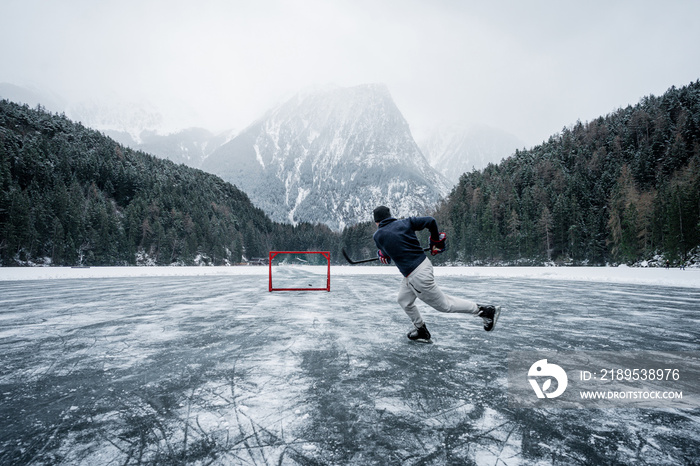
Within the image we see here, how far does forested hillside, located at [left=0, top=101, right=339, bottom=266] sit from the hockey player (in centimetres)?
7308

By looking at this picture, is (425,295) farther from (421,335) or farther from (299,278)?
(299,278)

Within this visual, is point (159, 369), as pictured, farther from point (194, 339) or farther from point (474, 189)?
point (474, 189)

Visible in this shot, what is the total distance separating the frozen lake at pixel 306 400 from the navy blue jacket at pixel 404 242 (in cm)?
130

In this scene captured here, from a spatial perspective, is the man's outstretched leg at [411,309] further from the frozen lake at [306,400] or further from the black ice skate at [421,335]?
the frozen lake at [306,400]

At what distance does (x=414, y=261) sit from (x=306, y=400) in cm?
256

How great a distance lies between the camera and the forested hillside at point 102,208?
6091 cm

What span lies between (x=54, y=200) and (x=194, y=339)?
270ft

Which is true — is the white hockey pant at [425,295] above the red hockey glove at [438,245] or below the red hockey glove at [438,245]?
below

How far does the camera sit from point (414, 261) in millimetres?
4984

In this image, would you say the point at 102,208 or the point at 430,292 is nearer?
the point at 430,292

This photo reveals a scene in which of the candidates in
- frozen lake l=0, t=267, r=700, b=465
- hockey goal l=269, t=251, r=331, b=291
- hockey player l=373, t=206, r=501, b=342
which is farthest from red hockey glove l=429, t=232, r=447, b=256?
hockey goal l=269, t=251, r=331, b=291

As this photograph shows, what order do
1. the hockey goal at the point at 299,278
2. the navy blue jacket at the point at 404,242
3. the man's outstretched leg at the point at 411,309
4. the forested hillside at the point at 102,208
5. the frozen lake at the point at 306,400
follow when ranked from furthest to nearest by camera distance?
the forested hillside at the point at 102,208 → the hockey goal at the point at 299,278 → the man's outstretched leg at the point at 411,309 → the navy blue jacket at the point at 404,242 → the frozen lake at the point at 306,400

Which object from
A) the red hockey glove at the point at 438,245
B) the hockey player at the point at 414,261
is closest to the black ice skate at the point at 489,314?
the hockey player at the point at 414,261

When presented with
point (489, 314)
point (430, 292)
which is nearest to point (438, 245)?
point (430, 292)
